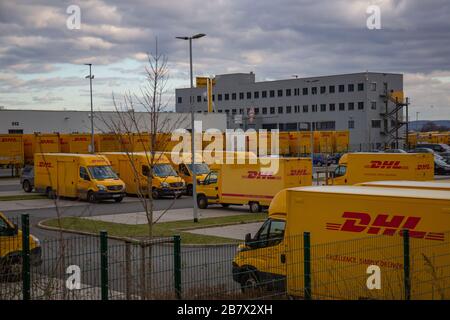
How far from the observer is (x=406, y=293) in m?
10.0

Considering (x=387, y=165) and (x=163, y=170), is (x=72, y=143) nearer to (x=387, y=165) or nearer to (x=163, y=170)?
(x=163, y=170)

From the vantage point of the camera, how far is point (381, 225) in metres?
11.3

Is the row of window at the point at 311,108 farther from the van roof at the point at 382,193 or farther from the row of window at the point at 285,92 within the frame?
the van roof at the point at 382,193

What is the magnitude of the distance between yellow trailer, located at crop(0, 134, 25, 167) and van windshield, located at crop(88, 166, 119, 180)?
23234 millimetres

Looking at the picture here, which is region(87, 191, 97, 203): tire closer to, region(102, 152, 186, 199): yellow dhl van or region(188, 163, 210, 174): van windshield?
region(102, 152, 186, 199): yellow dhl van

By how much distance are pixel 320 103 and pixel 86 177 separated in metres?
66.5

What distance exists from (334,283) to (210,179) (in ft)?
70.9

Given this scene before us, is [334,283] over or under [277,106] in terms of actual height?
under

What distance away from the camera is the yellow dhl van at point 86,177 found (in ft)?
114

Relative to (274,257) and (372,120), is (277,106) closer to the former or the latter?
(372,120)

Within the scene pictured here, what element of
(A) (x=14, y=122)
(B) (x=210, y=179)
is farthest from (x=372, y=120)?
(B) (x=210, y=179)

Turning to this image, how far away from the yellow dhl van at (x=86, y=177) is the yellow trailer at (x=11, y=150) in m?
20.9

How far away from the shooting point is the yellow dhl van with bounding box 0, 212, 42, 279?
9.88 metres

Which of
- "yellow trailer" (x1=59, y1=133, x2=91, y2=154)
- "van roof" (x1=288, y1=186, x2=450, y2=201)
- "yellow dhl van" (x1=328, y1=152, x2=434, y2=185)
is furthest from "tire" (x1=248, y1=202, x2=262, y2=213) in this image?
"yellow trailer" (x1=59, y1=133, x2=91, y2=154)
